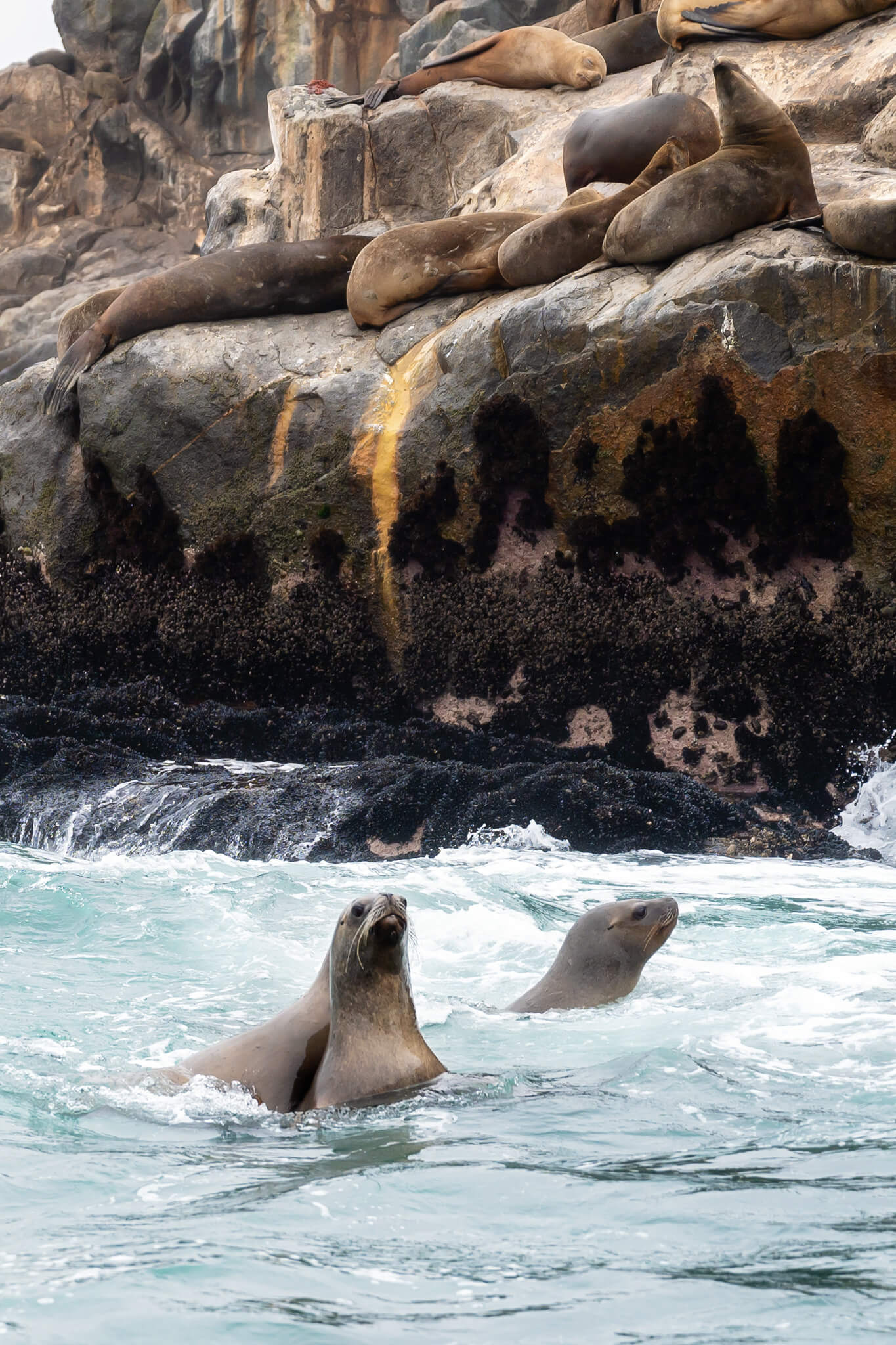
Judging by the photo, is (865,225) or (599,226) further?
(599,226)

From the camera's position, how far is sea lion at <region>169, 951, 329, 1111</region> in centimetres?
331

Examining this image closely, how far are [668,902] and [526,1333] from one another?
2627 mm

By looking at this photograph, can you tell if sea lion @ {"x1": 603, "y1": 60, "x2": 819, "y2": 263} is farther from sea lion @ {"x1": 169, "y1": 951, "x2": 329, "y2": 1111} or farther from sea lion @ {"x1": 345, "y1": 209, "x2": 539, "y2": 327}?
sea lion @ {"x1": 169, "y1": 951, "x2": 329, "y2": 1111}

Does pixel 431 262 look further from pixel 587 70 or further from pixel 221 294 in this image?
pixel 587 70

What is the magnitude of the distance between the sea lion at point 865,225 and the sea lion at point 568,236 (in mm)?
1584

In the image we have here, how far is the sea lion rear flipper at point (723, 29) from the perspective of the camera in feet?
35.6

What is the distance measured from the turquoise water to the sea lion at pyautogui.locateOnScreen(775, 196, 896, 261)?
130 inches

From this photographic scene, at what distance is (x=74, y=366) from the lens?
9.87 m

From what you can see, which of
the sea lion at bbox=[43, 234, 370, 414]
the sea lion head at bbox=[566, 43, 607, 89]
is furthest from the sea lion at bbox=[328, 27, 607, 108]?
the sea lion at bbox=[43, 234, 370, 414]

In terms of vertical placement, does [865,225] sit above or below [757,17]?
below

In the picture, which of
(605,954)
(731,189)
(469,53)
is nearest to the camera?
(605,954)

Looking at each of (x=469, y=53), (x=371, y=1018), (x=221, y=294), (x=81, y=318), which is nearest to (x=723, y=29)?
(x=469, y=53)

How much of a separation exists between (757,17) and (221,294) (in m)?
4.81

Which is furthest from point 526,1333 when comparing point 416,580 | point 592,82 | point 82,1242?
point 592,82
